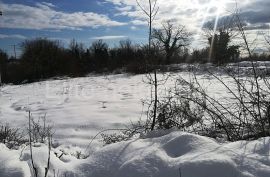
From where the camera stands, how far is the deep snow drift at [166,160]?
6.06 ft

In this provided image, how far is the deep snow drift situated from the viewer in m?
1.85

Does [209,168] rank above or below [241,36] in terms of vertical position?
below

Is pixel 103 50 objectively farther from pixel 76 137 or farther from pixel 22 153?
pixel 22 153

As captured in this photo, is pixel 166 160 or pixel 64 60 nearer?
pixel 166 160

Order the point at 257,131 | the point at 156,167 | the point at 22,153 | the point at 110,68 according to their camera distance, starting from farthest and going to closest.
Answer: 1. the point at 110,68
2. the point at 257,131
3. the point at 22,153
4. the point at 156,167

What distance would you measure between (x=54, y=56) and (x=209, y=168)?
1147 inches

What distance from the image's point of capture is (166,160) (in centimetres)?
201

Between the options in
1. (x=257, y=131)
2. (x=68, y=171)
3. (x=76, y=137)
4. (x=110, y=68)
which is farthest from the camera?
(x=110, y=68)

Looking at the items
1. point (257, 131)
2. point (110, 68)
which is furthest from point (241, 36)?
point (110, 68)

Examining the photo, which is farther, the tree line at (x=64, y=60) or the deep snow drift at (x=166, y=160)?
the tree line at (x=64, y=60)

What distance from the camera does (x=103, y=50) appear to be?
34.3 meters

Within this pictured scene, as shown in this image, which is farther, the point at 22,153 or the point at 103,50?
the point at 103,50

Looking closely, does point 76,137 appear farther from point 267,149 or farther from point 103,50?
point 103,50

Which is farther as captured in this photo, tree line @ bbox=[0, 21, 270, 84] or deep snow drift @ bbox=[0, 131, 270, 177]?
tree line @ bbox=[0, 21, 270, 84]
